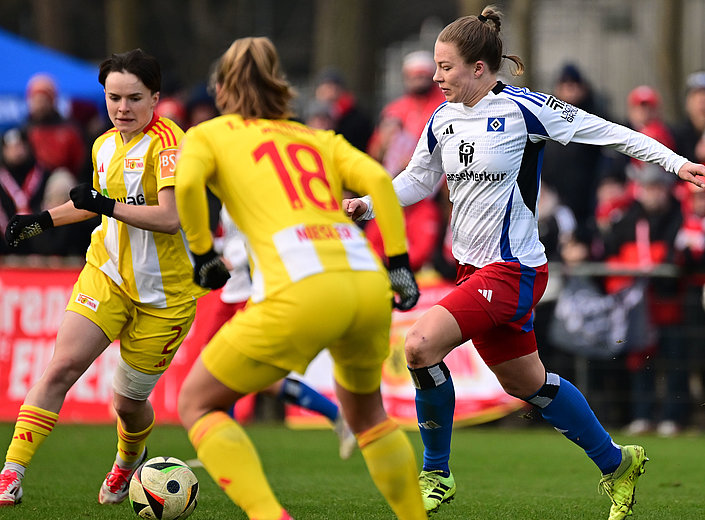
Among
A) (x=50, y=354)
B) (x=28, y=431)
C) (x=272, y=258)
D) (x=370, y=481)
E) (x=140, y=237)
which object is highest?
(x=272, y=258)

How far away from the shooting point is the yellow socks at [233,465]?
4.71 metres

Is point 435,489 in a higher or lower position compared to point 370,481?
higher

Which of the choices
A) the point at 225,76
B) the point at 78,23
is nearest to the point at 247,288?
the point at 225,76

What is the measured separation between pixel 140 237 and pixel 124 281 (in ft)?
0.84

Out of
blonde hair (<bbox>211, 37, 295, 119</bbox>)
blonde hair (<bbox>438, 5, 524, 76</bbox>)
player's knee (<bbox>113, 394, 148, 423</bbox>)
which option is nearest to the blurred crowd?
player's knee (<bbox>113, 394, 148, 423</bbox>)

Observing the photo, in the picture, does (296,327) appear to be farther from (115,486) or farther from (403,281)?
(115,486)

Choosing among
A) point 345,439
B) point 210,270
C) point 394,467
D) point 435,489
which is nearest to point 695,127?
point 345,439

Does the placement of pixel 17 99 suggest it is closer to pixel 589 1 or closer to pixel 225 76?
pixel 225 76

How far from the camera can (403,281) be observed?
4.93 meters

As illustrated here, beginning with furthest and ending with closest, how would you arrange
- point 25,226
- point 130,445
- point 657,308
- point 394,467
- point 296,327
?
point 657,308 < point 130,445 < point 25,226 < point 394,467 < point 296,327

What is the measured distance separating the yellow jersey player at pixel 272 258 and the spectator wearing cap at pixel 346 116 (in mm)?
8551

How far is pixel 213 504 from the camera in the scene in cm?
695

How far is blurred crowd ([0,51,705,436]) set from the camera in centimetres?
1134

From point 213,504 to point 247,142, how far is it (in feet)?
9.41
